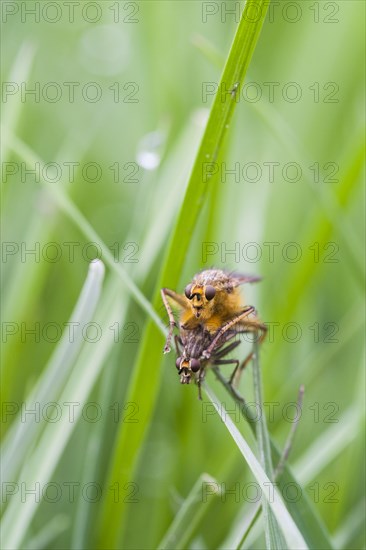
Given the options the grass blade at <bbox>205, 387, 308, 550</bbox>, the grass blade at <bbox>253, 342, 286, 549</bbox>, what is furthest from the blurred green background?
the grass blade at <bbox>205, 387, 308, 550</bbox>

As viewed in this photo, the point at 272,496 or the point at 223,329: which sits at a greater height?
the point at 223,329

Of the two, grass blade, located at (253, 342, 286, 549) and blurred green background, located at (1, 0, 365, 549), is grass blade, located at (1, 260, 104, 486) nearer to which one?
blurred green background, located at (1, 0, 365, 549)

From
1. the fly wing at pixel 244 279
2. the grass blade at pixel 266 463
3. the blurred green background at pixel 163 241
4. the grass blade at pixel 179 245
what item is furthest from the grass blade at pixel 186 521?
the fly wing at pixel 244 279

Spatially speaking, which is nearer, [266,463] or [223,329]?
[266,463]

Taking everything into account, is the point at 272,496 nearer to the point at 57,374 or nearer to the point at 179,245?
the point at 57,374

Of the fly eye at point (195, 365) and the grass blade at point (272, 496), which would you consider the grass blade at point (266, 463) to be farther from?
the fly eye at point (195, 365)

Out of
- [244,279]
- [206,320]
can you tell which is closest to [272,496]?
[206,320]
